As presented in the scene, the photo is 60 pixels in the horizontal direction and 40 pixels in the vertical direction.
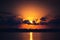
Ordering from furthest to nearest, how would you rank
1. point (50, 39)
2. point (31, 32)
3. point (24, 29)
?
point (24, 29) → point (31, 32) → point (50, 39)

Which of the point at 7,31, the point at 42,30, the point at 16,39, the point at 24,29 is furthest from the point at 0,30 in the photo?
the point at 16,39

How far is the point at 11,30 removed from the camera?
28391 millimetres

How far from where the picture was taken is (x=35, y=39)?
21.2m

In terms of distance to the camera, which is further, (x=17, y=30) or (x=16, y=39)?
(x=17, y=30)

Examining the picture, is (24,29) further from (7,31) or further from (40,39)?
(40,39)

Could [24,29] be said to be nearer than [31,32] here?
No

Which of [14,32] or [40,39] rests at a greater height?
[14,32]

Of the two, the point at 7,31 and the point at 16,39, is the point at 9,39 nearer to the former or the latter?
the point at 16,39

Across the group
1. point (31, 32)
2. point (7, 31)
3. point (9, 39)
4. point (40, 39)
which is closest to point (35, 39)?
point (40, 39)

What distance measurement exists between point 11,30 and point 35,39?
7577 millimetres

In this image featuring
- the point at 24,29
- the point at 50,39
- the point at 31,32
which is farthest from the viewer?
the point at 24,29

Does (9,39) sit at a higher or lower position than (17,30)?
lower

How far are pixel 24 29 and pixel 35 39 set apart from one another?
23.3 feet

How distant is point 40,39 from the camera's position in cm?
2059
